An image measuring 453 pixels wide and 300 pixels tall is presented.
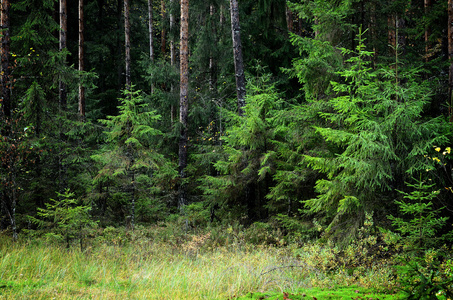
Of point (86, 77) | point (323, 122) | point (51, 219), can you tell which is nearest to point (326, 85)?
point (323, 122)

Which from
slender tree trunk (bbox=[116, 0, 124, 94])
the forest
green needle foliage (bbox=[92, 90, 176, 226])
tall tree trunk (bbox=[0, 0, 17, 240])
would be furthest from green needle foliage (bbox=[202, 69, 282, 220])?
slender tree trunk (bbox=[116, 0, 124, 94])

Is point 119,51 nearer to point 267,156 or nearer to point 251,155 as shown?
point 251,155

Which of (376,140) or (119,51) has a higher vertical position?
(119,51)

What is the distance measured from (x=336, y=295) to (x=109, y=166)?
9.07 m

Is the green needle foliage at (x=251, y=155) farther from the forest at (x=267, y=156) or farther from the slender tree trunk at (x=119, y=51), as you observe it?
the slender tree trunk at (x=119, y=51)

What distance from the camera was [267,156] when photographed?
9.03 metres

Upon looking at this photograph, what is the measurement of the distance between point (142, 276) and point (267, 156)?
16.7 feet

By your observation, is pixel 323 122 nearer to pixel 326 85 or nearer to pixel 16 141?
pixel 326 85

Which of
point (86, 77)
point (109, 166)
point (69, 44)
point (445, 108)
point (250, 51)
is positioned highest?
point (69, 44)

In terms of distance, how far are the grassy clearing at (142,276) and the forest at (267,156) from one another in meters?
0.07

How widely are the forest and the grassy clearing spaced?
0.07 metres

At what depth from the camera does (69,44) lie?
68.3 feet

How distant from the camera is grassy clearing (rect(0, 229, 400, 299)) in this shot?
4258 millimetres

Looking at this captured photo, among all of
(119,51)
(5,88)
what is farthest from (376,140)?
(119,51)
